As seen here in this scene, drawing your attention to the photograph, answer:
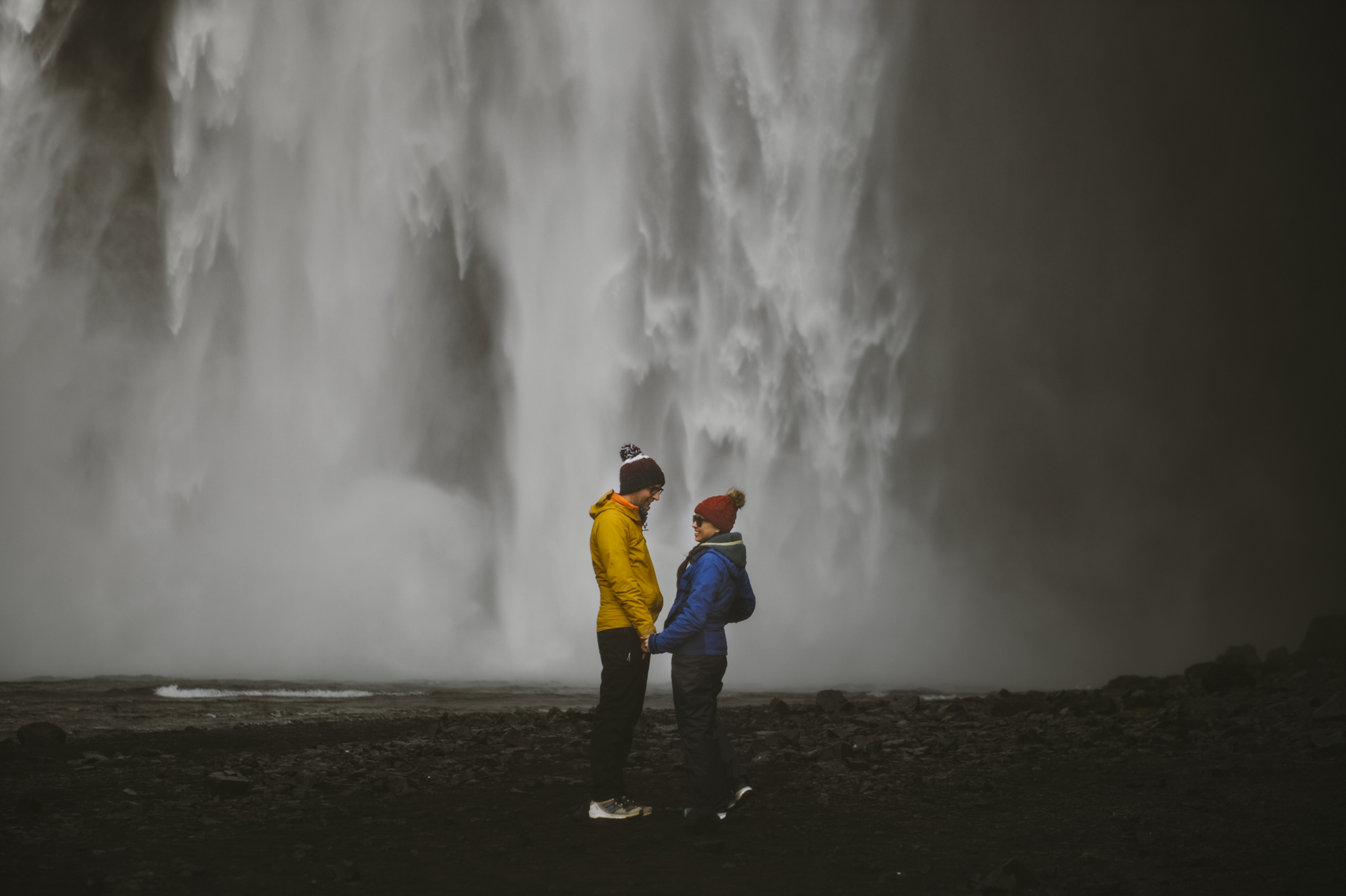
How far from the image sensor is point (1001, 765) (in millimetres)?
11477

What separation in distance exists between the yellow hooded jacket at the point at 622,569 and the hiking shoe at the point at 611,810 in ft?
4.86

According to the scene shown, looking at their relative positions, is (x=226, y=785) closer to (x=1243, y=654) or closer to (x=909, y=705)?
(x=909, y=705)

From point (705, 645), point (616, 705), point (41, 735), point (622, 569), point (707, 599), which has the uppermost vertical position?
point (622, 569)

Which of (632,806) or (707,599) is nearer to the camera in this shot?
(707,599)

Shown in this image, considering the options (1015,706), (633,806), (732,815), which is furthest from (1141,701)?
(633,806)

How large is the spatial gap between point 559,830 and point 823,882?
8.12ft

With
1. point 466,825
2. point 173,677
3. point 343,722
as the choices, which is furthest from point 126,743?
point 173,677

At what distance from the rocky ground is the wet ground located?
0.03m

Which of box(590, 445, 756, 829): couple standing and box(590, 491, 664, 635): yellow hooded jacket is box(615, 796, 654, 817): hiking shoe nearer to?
box(590, 445, 756, 829): couple standing

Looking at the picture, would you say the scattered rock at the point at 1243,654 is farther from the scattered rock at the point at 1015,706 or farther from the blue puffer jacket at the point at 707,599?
the blue puffer jacket at the point at 707,599

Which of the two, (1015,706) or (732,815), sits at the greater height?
(1015,706)

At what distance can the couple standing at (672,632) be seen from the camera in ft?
26.0

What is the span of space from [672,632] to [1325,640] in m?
23.9

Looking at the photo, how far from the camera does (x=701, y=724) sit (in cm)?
791
